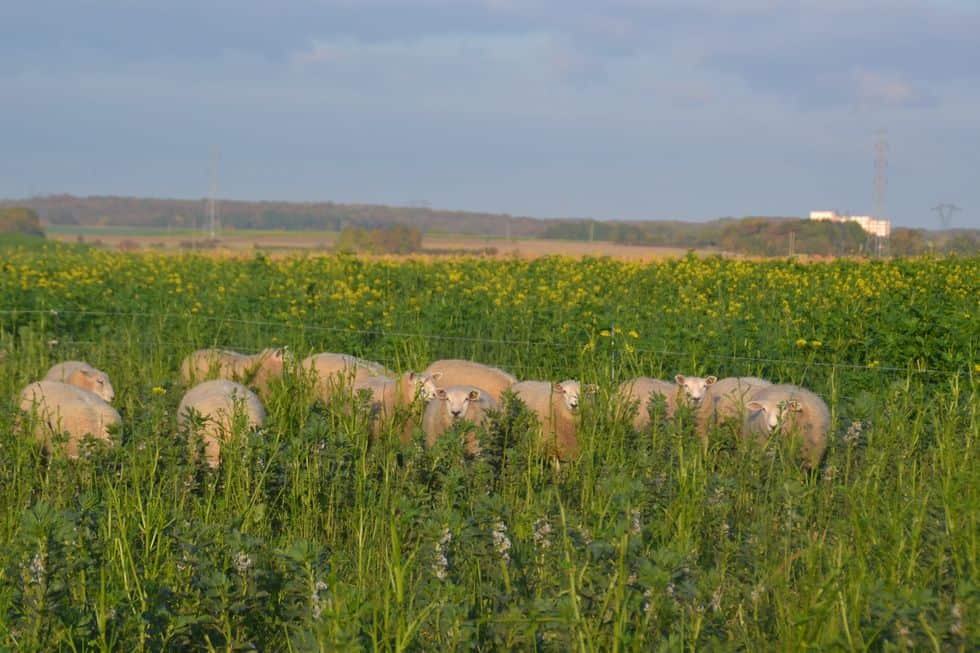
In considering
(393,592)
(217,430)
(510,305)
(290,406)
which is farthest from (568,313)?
(393,592)

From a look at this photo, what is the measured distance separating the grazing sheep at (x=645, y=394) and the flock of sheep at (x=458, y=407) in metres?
0.01

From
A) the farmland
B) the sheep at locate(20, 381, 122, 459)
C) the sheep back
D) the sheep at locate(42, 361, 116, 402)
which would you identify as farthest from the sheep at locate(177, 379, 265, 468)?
the sheep back

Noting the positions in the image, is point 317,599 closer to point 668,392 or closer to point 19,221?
point 668,392

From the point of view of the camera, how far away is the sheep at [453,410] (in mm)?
8984

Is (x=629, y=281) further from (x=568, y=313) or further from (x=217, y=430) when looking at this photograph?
(x=217, y=430)

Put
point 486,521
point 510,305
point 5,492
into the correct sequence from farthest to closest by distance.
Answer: point 510,305 < point 5,492 < point 486,521

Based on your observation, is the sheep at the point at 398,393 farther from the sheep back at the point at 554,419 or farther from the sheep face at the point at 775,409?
the sheep face at the point at 775,409

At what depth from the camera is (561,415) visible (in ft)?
30.3

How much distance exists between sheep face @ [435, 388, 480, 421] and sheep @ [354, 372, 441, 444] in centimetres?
26

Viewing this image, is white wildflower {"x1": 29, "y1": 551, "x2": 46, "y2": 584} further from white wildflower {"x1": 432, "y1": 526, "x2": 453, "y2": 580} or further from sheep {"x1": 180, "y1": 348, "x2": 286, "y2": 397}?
sheep {"x1": 180, "y1": 348, "x2": 286, "y2": 397}

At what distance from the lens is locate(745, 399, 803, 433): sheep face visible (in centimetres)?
831

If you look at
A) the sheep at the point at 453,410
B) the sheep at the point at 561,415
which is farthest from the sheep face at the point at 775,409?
the sheep at the point at 453,410

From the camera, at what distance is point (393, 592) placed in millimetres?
5078

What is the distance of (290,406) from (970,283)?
13425 millimetres
